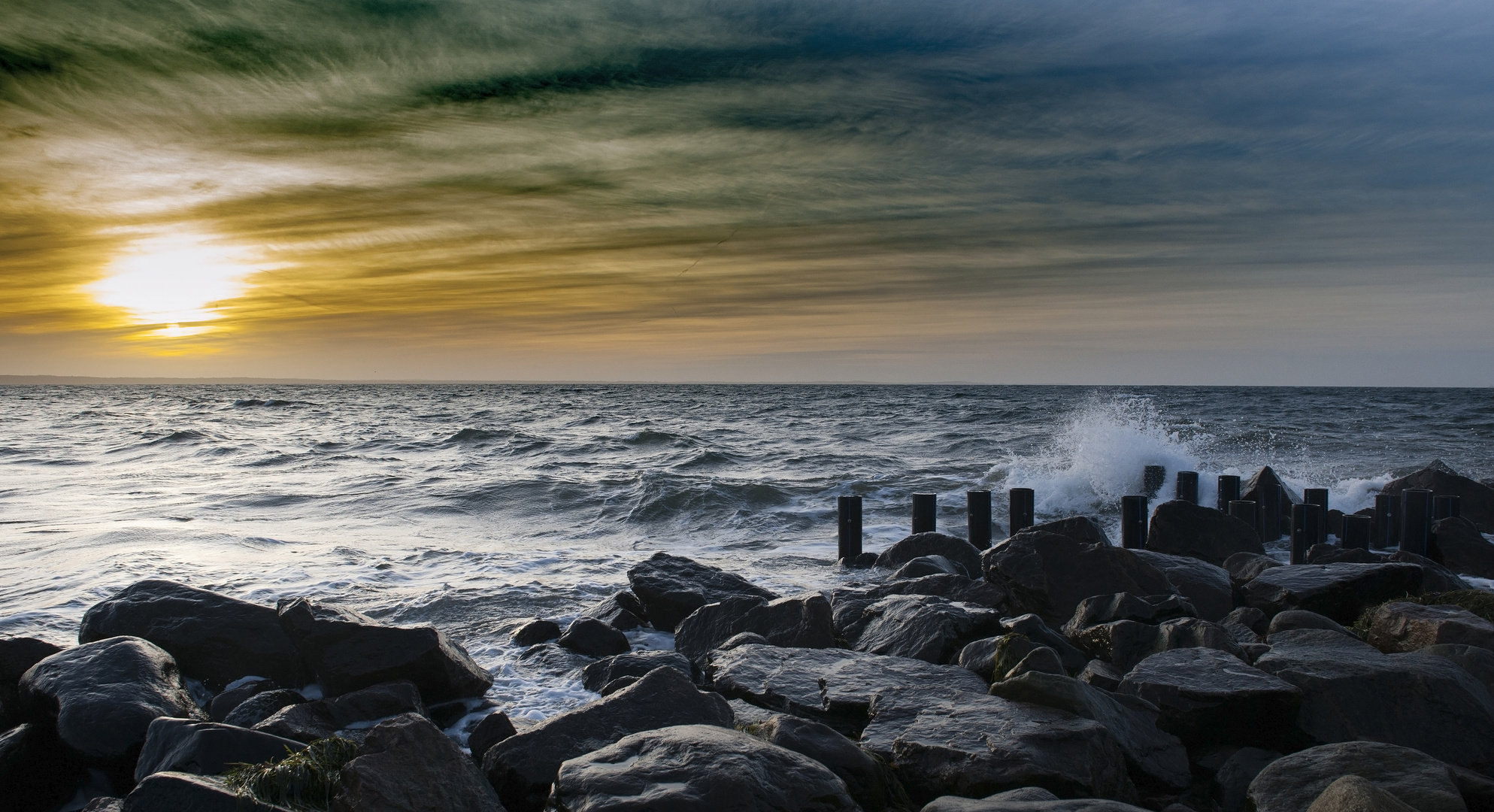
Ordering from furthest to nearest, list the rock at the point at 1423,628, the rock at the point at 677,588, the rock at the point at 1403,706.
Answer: the rock at the point at 677,588
the rock at the point at 1423,628
the rock at the point at 1403,706

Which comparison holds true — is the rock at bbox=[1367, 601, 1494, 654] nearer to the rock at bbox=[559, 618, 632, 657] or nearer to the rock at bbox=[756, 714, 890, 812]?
the rock at bbox=[756, 714, 890, 812]

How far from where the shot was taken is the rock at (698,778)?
9.82 ft

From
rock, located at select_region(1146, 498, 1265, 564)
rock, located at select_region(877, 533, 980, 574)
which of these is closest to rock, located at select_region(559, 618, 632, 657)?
rock, located at select_region(877, 533, 980, 574)

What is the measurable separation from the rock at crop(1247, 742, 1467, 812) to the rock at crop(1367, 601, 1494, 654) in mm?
2099

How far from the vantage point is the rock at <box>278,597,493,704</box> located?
524cm

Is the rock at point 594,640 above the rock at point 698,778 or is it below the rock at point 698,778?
below

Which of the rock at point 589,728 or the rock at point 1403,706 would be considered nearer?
the rock at point 589,728

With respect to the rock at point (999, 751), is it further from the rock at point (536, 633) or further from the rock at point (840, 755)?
the rock at point (536, 633)

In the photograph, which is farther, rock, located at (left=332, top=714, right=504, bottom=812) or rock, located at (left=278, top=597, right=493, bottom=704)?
rock, located at (left=278, top=597, right=493, bottom=704)

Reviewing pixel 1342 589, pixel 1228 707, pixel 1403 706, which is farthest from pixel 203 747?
pixel 1342 589

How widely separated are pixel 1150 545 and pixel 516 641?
6.82 metres

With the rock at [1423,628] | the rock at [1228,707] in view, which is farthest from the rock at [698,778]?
the rock at [1423,628]

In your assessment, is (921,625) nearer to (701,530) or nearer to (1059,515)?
(701,530)

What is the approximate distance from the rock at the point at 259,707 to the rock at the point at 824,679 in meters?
2.51
